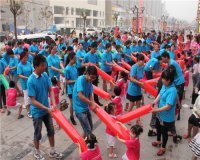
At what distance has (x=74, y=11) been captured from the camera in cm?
7988

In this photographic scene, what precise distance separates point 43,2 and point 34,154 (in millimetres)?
63132

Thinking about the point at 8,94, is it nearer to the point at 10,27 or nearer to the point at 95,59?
the point at 95,59

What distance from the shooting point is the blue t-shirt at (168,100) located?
4203mm

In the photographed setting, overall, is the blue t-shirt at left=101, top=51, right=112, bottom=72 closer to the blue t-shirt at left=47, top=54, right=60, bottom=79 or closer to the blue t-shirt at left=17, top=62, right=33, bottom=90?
the blue t-shirt at left=47, top=54, right=60, bottom=79

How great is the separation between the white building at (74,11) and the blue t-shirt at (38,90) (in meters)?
68.4

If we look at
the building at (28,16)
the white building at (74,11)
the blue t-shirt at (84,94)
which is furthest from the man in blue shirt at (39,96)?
the white building at (74,11)

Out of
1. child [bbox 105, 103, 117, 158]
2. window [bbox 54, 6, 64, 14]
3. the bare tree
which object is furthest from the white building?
child [bbox 105, 103, 117, 158]

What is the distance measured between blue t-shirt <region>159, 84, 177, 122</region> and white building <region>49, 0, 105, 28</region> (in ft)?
225

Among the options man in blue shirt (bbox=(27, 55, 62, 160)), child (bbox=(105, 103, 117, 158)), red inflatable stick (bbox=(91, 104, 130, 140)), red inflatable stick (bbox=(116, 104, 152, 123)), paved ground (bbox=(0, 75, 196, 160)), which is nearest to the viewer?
man in blue shirt (bbox=(27, 55, 62, 160))

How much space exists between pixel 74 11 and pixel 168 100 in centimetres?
7954

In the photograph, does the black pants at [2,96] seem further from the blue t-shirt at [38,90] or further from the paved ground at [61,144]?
the blue t-shirt at [38,90]

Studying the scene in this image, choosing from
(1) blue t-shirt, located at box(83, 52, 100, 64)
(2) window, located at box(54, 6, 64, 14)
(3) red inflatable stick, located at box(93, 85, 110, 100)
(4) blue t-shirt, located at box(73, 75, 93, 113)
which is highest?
(2) window, located at box(54, 6, 64, 14)

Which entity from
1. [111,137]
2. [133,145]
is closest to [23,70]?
[111,137]

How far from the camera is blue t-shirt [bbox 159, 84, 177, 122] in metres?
4.20
